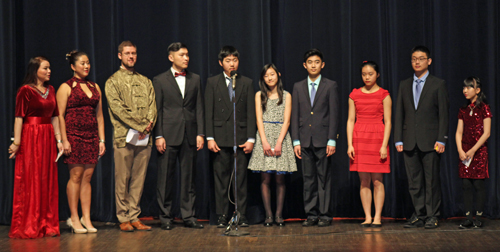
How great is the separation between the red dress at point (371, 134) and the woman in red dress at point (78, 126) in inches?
90.7

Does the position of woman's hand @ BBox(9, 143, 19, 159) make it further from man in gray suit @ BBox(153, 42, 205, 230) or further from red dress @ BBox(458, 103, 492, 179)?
red dress @ BBox(458, 103, 492, 179)

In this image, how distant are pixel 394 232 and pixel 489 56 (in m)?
2.26

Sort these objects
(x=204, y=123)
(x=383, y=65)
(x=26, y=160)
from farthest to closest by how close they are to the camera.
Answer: (x=383, y=65), (x=204, y=123), (x=26, y=160)

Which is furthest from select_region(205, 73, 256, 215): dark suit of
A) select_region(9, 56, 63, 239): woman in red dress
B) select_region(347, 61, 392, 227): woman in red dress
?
select_region(9, 56, 63, 239): woman in red dress

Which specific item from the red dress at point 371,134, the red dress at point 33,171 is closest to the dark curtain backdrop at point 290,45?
the red dress at point 371,134

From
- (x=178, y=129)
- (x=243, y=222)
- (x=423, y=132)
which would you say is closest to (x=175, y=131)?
(x=178, y=129)

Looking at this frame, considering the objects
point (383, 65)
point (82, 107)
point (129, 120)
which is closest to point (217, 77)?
point (129, 120)

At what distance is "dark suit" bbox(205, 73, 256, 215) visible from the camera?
462cm

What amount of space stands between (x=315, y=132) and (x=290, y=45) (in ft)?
3.77

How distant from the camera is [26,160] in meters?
4.25

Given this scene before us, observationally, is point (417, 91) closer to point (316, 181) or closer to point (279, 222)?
point (316, 181)

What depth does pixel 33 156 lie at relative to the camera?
168 inches

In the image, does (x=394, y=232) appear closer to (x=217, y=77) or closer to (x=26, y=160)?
(x=217, y=77)

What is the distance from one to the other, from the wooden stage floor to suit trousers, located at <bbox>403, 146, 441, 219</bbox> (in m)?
0.20
